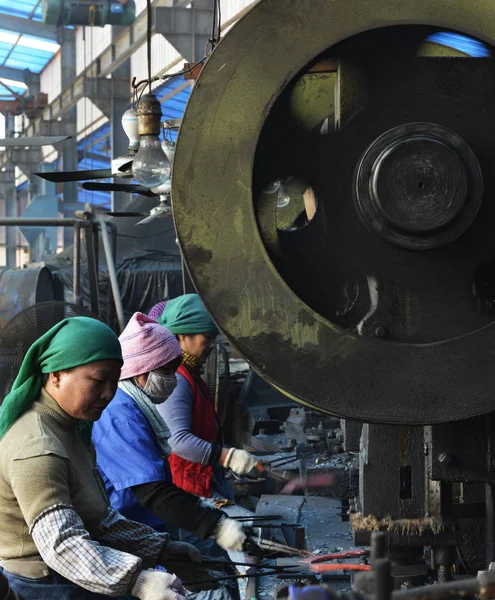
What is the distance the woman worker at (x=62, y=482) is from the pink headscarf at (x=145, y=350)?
2.37 feet

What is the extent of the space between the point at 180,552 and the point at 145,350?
761mm

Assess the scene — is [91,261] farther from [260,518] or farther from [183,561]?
[183,561]

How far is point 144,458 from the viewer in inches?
108

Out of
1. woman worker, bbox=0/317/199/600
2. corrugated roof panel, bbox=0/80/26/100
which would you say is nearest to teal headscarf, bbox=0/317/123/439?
woman worker, bbox=0/317/199/600

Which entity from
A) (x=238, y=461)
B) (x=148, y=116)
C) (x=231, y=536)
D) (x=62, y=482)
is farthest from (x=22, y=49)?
(x=62, y=482)

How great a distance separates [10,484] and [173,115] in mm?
13769

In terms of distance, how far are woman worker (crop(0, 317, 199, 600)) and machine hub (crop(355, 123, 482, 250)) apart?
88 cm

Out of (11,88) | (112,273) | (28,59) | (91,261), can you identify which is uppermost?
(28,59)

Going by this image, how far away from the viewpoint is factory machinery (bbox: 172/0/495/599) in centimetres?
138

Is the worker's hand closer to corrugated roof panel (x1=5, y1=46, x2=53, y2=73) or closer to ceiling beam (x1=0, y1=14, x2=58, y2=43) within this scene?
ceiling beam (x1=0, y1=14, x2=58, y2=43)

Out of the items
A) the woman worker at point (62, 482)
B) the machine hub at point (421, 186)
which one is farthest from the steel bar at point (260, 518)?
the machine hub at point (421, 186)

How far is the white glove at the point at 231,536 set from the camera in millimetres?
2760

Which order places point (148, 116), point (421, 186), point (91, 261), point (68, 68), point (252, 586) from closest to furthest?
1. point (421, 186)
2. point (252, 586)
3. point (148, 116)
4. point (91, 261)
5. point (68, 68)

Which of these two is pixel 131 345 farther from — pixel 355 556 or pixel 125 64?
pixel 125 64
